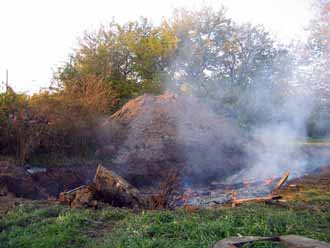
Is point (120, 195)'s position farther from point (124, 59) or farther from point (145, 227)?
point (124, 59)

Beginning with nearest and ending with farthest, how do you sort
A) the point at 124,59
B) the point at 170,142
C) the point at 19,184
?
the point at 19,184 < the point at 170,142 < the point at 124,59

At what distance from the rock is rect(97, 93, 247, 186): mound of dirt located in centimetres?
384

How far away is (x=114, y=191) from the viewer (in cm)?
669

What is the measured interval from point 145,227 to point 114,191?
2.25m

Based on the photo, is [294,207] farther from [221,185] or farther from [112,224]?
[221,185]

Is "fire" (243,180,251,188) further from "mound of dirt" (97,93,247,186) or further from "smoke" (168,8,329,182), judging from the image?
"mound of dirt" (97,93,247,186)

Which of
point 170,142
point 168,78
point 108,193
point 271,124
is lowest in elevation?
point 108,193

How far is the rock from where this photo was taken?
6.61 m

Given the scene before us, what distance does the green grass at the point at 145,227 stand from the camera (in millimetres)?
4211

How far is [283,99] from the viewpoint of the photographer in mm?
16969

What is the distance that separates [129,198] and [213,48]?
23.9m

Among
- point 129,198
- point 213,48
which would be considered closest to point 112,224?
point 129,198

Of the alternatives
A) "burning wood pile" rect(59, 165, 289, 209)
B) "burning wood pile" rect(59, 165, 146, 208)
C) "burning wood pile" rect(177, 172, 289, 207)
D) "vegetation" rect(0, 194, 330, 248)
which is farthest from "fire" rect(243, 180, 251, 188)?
"vegetation" rect(0, 194, 330, 248)

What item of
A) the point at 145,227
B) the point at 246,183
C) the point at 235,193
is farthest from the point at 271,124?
the point at 145,227
